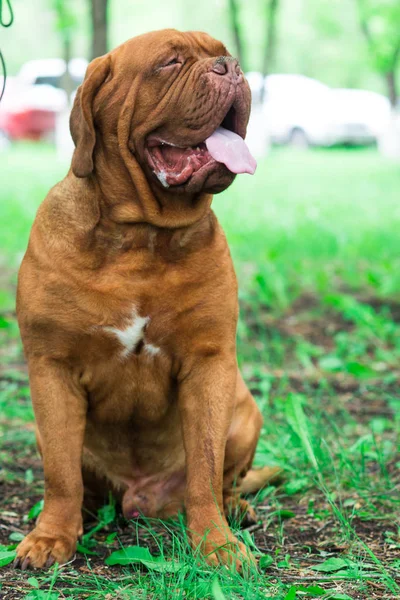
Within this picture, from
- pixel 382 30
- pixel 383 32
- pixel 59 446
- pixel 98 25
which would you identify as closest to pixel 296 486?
pixel 59 446

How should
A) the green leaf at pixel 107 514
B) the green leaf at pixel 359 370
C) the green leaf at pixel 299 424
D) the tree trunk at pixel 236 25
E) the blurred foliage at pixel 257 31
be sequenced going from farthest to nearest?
the blurred foliage at pixel 257 31 → the tree trunk at pixel 236 25 → the green leaf at pixel 359 370 → the green leaf at pixel 299 424 → the green leaf at pixel 107 514

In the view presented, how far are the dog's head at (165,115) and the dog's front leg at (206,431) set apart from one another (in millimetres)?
628

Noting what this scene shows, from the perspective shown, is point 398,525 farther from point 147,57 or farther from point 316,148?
point 316,148

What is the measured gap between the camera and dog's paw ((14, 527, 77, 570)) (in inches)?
110

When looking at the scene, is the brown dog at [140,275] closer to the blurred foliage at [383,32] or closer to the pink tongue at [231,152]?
the pink tongue at [231,152]

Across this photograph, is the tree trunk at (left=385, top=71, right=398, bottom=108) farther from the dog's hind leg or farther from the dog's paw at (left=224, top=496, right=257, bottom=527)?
the dog's paw at (left=224, top=496, right=257, bottom=527)

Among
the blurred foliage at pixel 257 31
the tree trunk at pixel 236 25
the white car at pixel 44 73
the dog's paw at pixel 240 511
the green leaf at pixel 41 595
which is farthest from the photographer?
the white car at pixel 44 73

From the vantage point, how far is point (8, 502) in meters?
3.52

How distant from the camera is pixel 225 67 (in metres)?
2.92

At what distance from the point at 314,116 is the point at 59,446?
73.0ft

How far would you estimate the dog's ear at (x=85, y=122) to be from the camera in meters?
2.91

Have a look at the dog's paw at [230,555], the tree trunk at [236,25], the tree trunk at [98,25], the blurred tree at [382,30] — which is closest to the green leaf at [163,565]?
the dog's paw at [230,555]

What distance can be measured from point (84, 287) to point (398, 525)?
4.56 feet

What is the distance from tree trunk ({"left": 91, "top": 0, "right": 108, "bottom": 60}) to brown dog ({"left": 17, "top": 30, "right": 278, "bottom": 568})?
4242 mm
